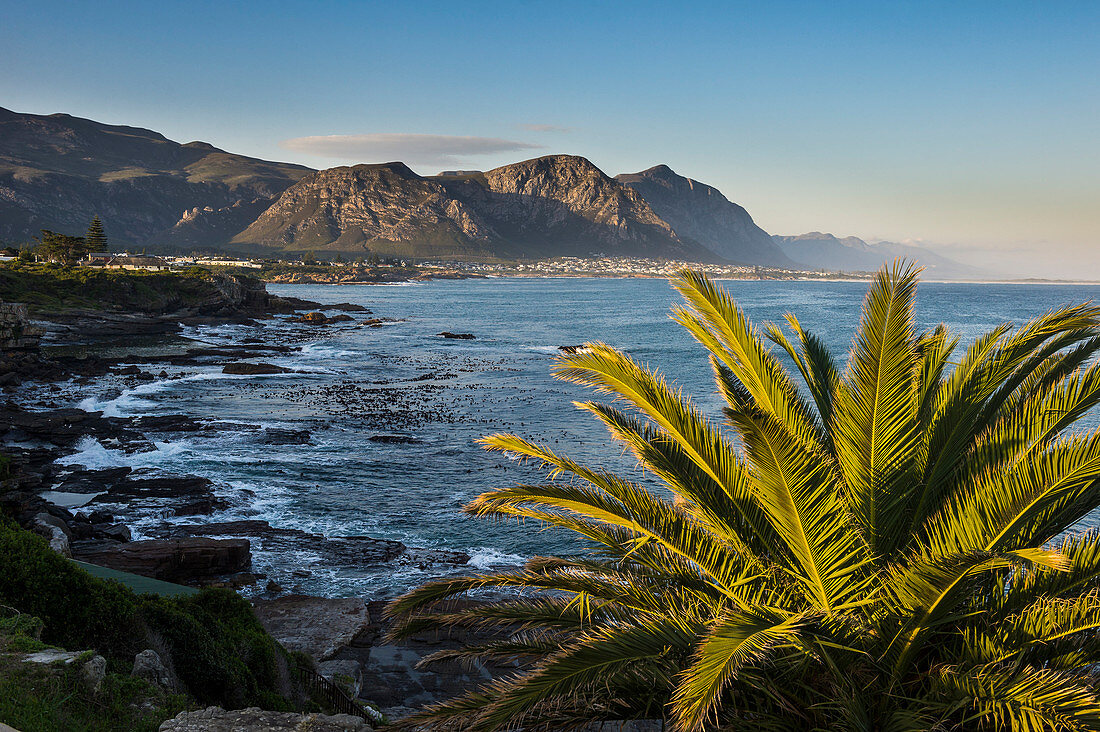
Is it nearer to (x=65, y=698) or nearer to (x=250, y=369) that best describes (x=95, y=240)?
(x=250, y=369)

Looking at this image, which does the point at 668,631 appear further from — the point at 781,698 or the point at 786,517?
the point at 786,517

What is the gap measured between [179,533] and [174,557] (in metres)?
3.65

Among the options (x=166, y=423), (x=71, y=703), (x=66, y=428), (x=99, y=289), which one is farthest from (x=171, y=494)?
(x=99, y=289)

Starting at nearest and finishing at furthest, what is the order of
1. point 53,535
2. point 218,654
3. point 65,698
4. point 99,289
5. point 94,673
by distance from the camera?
point 65,698, point 94,673, point 218,654, point 53,535, point 99,289

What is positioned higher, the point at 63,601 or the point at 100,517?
the point at 63,601

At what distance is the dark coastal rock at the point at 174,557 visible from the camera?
17172 millimetres

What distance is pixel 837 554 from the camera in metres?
5.39

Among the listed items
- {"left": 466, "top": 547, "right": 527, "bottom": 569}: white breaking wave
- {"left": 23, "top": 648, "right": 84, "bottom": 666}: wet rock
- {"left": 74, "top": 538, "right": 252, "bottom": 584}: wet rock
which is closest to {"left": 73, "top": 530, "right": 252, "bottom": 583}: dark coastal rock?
{"left": 74, "top": 538, "right": 252, "bottom": 584}: wet rock

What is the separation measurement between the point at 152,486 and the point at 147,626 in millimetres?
17612

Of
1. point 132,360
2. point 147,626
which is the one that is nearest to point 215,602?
point 147,626

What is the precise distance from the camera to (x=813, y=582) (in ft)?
17.7

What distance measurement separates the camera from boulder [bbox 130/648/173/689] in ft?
28.7

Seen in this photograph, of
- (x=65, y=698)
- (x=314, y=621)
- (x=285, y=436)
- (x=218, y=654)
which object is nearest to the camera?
(x=65, y=698)

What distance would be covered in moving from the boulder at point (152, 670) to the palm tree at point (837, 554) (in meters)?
4.22
